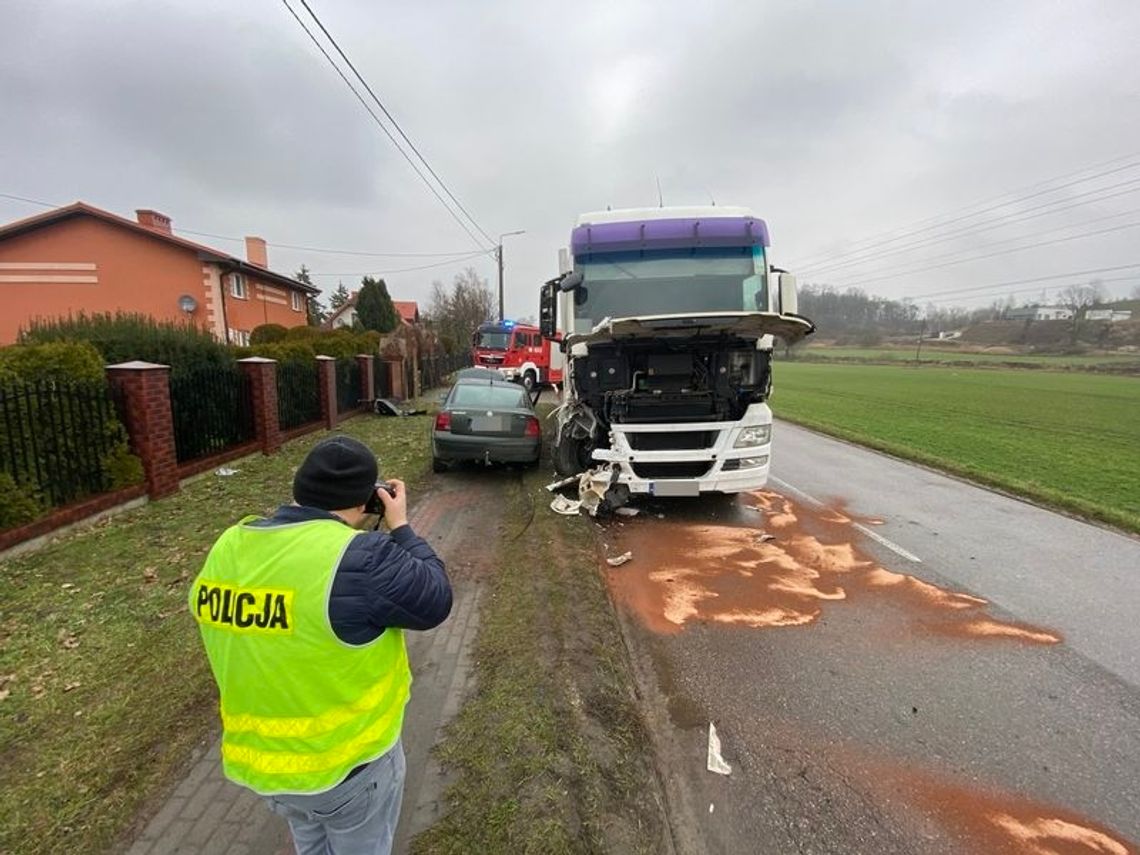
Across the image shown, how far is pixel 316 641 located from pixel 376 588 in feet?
0.61

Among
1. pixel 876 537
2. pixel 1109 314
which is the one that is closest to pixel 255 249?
pixel 876 537

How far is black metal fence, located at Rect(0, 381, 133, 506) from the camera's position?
495 cm

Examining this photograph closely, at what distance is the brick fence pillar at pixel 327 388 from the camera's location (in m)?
12.0

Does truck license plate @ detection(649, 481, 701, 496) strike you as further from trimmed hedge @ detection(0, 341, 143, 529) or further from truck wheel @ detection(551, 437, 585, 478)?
trimmed hedge @ detection(0, 341, 143, 529)

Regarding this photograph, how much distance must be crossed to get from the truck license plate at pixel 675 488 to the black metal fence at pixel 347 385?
31.1 ft

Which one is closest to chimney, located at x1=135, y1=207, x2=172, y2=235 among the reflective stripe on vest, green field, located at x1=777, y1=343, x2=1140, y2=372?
the reflective stripe on vest

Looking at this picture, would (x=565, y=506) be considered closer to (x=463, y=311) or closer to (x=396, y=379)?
(x=396, y=379)

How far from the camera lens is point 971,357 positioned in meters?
61.4

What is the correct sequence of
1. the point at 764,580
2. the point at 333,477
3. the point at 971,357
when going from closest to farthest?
the point at 333,477 < the point at 764,580 < the point at 971,357

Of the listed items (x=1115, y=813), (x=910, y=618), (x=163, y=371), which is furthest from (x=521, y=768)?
(x=163, y=371)

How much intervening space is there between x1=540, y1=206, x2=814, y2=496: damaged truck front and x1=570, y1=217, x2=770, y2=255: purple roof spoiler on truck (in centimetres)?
1

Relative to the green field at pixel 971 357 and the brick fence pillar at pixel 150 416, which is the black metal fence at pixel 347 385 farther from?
the green field at pixel 971 357

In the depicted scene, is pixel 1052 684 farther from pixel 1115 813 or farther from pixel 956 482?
pixel 956 482

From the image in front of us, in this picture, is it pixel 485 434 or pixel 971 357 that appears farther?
pixel 971 357
